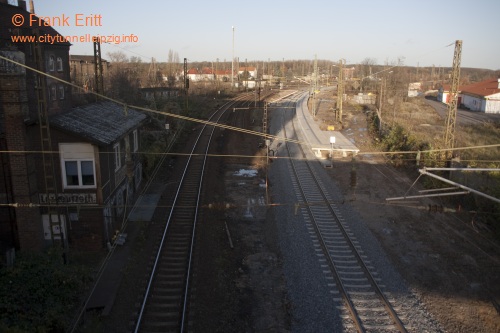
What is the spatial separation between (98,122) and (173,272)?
262 inches

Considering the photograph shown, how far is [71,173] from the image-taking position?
551 inches

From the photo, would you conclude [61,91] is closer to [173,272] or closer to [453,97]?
[173,272]

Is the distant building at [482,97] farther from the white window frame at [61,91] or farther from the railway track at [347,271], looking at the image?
the white window frame at [61,91]

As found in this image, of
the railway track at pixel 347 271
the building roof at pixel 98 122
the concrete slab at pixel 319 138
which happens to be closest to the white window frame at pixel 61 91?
the building roof at pixel 98 122

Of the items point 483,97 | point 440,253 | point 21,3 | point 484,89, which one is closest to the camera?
point 440,253

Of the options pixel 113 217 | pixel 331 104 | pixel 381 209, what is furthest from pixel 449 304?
pixel 331 104

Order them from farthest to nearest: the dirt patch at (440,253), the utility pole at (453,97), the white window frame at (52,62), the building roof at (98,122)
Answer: the white window frame at (52,62) < the utility pole at (453,97) < the building roof at (98,122) < the dirt patch at (440,253)

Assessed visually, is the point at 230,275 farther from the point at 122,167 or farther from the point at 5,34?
the point at 5,34

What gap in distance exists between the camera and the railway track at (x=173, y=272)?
33.4 ft

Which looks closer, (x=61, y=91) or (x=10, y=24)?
(x=10, y=24)

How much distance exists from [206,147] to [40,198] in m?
16.6

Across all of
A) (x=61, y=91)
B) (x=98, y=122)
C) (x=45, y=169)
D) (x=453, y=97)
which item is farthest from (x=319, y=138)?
(x=45, y=169)

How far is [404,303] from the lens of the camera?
36.8ft

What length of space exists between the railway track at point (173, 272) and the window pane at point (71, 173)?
3.55 meters
